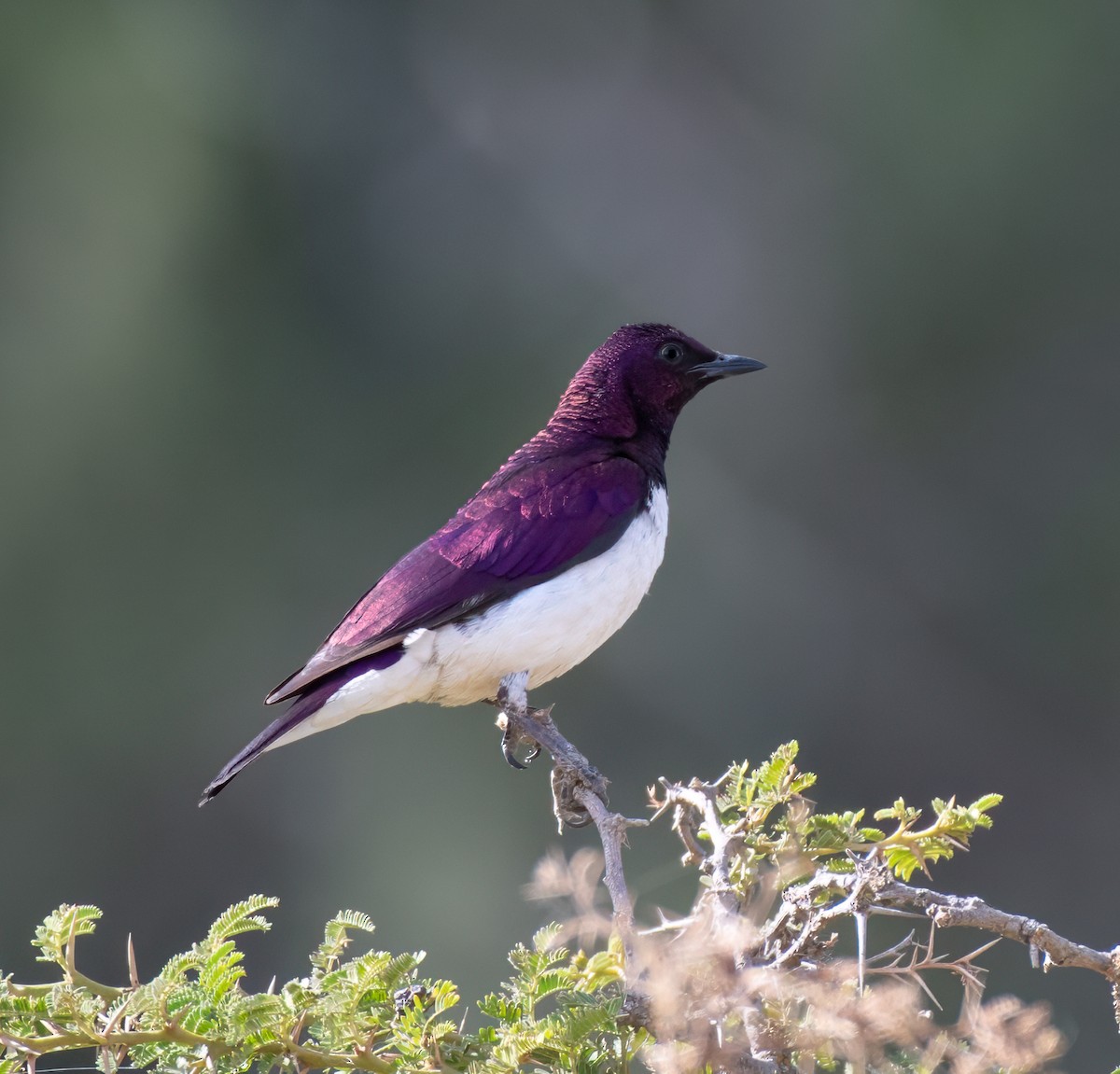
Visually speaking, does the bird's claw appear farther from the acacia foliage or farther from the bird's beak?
the acacia foliage

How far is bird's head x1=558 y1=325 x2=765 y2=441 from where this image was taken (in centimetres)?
489

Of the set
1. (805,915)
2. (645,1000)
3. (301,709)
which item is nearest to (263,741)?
(301,709)

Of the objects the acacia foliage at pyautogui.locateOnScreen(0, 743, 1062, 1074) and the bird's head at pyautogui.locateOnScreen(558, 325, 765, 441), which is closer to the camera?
the acacia foliage at pyautogui.locateOnScreen(0, 743, 1062, 1074)

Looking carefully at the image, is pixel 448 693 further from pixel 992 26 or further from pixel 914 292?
pixel 992 26

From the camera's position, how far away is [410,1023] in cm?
230

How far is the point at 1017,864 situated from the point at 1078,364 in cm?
384

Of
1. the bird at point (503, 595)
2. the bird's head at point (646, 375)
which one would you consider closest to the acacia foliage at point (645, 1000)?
the bird at point (503, 595)

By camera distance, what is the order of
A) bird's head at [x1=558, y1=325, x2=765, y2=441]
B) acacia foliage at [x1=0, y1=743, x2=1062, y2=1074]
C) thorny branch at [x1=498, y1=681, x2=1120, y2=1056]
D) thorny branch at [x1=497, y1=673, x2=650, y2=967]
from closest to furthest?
acacia foliage at [x1=0, y1=743, x2=1062, y2=1074] < thorny branch at [x1=498, y1=681, x2=1120, y2=1056] < thorny branch at [x1=497, y1=673, x2=650, y2=967] < bird's head at [x1=558, y1=325, x2=765, y2=441]

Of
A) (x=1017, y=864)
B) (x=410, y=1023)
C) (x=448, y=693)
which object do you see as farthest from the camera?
(x=1017, y=864)

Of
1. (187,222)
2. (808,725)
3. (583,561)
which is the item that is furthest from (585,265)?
(583,561)

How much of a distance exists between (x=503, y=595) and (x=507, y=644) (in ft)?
0.47

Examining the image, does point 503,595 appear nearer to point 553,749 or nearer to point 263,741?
point 553,749

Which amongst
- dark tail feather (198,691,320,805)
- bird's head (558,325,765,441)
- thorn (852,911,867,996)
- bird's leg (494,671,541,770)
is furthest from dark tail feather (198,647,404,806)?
thorn (852,911,867,996)

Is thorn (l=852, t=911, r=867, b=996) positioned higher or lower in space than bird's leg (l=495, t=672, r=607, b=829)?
lower
